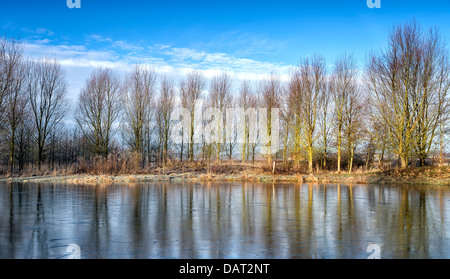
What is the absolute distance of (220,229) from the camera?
7512 mm

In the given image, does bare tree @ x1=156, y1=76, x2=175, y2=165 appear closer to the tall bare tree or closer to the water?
the tall bare tree

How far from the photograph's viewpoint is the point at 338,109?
33938mm

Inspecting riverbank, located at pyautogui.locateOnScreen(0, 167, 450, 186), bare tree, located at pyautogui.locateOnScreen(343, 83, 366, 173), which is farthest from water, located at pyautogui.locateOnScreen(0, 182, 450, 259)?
bare tree, located at pyautogui.locateOnScreen(343, 83, 366, 173)

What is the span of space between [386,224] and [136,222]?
598cm

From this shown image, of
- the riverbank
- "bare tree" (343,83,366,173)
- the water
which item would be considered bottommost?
the riverbank

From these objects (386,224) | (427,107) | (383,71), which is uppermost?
(383,71)

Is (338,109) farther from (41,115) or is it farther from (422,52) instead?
(41,115)

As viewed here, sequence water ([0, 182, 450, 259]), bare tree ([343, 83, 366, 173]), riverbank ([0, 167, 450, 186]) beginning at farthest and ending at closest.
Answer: bare tree ([343, 83, 366, 173])
riverbank ([0, 167, 450, 186])
water ([0, 182, 450, 259])

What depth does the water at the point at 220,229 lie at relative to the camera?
571 centimetres

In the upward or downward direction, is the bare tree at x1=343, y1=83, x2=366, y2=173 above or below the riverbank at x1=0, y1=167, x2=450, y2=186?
above

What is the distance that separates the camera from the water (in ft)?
18.7

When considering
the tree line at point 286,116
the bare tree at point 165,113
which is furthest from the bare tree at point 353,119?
the bare tree at point 165,113
